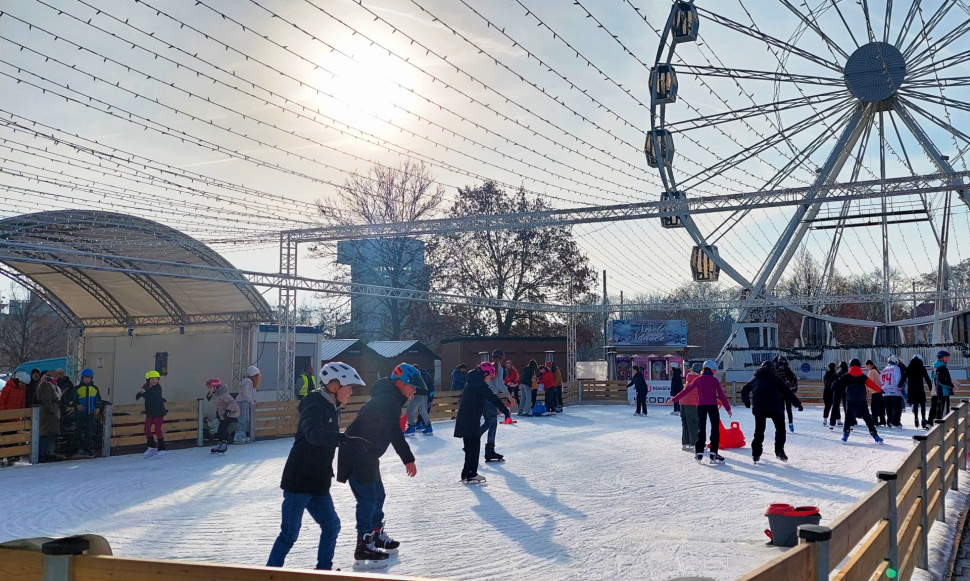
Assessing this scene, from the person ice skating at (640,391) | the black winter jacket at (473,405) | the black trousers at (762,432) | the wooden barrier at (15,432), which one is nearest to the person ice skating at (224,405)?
the wooden barrier at (15,432)

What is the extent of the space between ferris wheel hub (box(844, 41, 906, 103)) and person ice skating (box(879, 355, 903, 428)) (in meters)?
11.4

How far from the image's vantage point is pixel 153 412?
14188 mm

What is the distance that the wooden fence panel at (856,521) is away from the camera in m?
3.31

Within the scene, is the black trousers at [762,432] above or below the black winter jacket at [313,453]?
below

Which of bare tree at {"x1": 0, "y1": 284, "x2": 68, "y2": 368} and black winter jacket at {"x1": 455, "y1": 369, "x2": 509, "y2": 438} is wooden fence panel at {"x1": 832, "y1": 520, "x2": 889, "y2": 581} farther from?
bare tree at {"x1": 0, "y1": 284, "x2": 68, "y2": 368}

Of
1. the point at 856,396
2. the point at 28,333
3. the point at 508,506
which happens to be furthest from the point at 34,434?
the point at 28,333

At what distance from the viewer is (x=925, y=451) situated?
6.39 meters

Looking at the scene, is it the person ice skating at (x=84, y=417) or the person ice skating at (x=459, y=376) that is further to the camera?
the person ice skating at (x=459, y=376)

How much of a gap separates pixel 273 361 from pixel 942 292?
24.0 meters

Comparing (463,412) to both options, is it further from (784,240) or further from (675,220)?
(784,240)

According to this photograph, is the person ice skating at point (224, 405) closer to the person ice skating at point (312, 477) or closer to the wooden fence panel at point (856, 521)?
the person ice skating at point (312, 477)

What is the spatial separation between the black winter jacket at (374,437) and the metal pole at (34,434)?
946cm

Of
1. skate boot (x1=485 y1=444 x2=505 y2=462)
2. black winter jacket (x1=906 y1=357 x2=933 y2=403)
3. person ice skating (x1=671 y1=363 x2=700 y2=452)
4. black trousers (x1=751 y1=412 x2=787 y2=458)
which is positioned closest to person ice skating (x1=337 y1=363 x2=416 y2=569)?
skate boot (x1=485 y1=444 x2=505 y2=462)

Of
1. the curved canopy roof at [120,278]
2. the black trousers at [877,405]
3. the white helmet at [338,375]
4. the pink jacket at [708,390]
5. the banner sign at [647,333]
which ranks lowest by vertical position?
the black trousers at [877,405]
